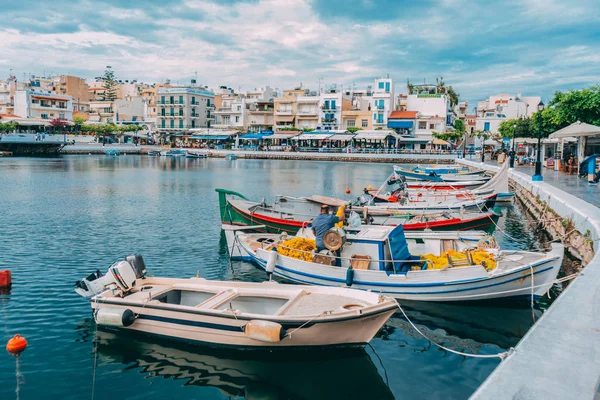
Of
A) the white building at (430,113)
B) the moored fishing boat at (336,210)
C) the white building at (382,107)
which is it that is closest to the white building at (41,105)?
the white building at (382,107)

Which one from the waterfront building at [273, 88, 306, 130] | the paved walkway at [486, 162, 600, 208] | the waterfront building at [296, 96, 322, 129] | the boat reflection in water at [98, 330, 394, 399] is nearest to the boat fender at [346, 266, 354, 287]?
the boat reflection in water at [98, 330, 394, 399]

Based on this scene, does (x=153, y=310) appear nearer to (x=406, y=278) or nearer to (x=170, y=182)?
(x=406, y=278)

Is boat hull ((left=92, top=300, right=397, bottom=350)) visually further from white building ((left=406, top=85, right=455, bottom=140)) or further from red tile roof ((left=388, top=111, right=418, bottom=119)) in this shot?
red tile roof ((left=388, top=111, right=418, bottom=119))

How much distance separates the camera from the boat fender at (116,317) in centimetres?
956

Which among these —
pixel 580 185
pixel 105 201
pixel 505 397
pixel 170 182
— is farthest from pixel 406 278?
pixel 170 182

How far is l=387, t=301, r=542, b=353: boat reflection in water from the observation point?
1031cm

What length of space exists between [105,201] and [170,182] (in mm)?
13851

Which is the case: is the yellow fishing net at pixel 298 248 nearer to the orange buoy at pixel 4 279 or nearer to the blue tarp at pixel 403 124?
the orange buoy at pixel 4 279

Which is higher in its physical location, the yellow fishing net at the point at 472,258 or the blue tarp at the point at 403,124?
the blue tarp at the point at 403,124

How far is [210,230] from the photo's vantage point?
73.6 ft

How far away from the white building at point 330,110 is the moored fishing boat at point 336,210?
70.4 metres

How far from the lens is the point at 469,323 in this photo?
11078 mm

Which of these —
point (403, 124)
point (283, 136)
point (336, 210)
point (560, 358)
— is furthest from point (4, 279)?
point (283, 136)

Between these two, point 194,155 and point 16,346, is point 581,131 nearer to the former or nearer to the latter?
point 16,346
